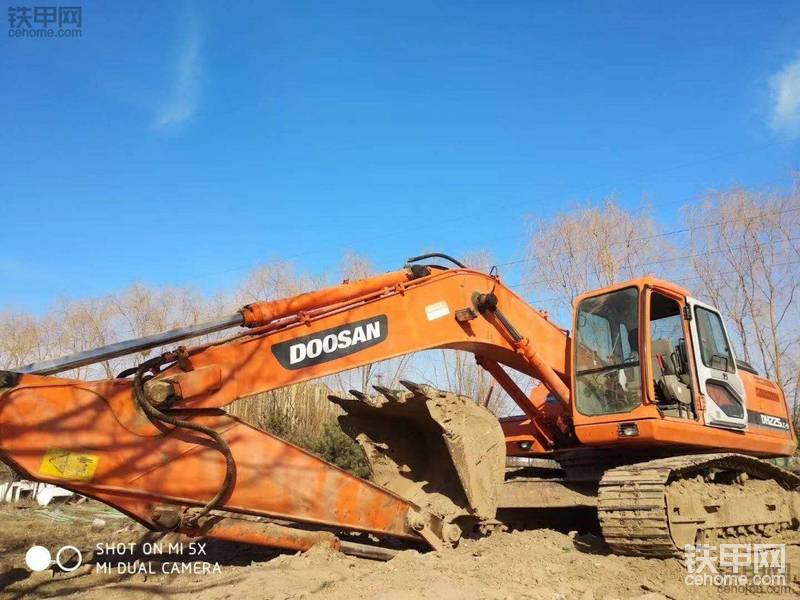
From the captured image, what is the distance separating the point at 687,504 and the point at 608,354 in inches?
61.9

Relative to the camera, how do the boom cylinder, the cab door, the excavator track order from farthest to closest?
the cab door
the excavator track
the boom cylinder

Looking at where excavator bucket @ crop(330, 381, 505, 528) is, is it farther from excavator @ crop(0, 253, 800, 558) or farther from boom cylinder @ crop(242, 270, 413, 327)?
boom cylinder @ crop(242, 270, 413, 327)

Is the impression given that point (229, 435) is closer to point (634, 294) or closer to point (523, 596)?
point (523, 596)

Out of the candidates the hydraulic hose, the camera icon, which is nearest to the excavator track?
the hydraulic hose

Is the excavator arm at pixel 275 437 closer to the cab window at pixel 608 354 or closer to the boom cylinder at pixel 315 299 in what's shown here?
the boom cylinder at pixel 315 299

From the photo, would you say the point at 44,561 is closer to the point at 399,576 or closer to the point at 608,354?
the point at 399,576

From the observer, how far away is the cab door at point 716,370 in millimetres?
6445

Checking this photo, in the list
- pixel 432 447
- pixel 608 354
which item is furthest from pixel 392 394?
pixel 608 354

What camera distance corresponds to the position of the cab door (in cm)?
645

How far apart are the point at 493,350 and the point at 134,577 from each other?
3794 mm

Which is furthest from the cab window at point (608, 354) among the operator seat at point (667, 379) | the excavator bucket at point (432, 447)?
the excavator bucket at point (432, 447)

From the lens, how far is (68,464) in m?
4.29

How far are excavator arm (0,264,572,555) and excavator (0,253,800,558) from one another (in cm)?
1

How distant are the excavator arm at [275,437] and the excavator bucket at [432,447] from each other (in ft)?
0.06
